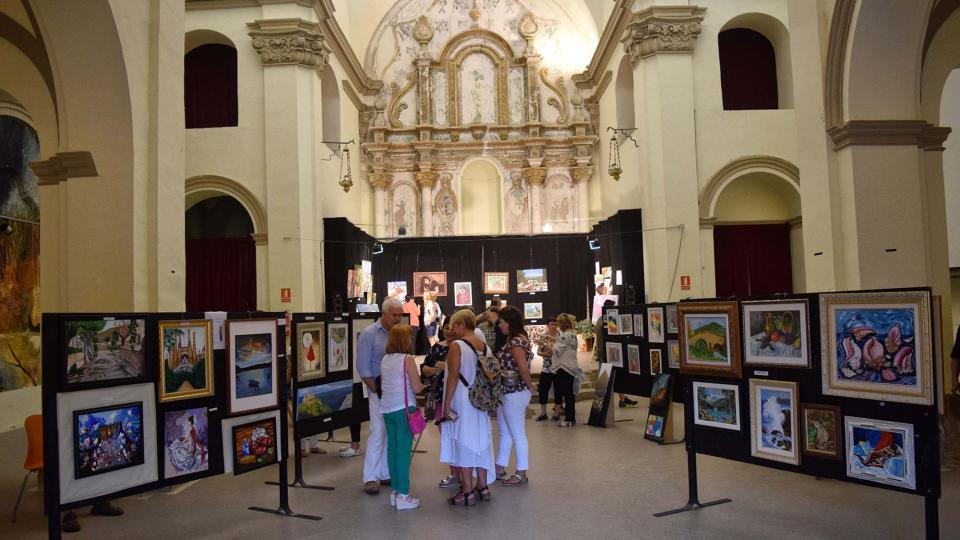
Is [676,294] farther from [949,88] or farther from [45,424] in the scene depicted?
[45,424]

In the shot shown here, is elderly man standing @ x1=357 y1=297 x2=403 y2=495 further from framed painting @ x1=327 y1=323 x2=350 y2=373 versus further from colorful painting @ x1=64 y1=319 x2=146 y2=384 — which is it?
colorful painting @ x1=64 y1=319 x2=146 y2=384

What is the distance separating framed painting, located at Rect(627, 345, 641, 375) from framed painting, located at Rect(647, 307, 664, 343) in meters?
0.33

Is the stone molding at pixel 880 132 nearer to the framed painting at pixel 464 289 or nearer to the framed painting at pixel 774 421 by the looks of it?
the framed painting at pixel 774 421

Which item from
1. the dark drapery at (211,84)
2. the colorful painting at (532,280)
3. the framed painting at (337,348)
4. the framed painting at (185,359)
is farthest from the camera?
the colorful painting at (532,280)

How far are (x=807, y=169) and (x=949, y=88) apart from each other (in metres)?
6.88

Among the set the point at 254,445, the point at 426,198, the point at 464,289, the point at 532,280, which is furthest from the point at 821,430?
the point at 426,198

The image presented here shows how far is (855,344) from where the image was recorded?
13.4ft

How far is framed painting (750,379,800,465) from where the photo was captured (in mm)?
4461

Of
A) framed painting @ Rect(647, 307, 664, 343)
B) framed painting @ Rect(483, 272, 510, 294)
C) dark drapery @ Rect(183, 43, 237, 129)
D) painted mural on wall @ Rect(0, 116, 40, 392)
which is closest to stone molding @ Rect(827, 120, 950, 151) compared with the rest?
framed painting @ Rect(647, 307, 664, 343)

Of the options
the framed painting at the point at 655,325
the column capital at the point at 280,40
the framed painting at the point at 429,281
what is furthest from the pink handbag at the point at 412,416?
the framed painting at the point at 429,281

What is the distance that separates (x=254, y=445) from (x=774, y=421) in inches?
145

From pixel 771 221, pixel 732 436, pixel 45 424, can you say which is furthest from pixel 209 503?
pixel 771 221

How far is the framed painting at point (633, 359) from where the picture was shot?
8695 millimetres

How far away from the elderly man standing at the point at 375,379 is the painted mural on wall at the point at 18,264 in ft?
21.6
